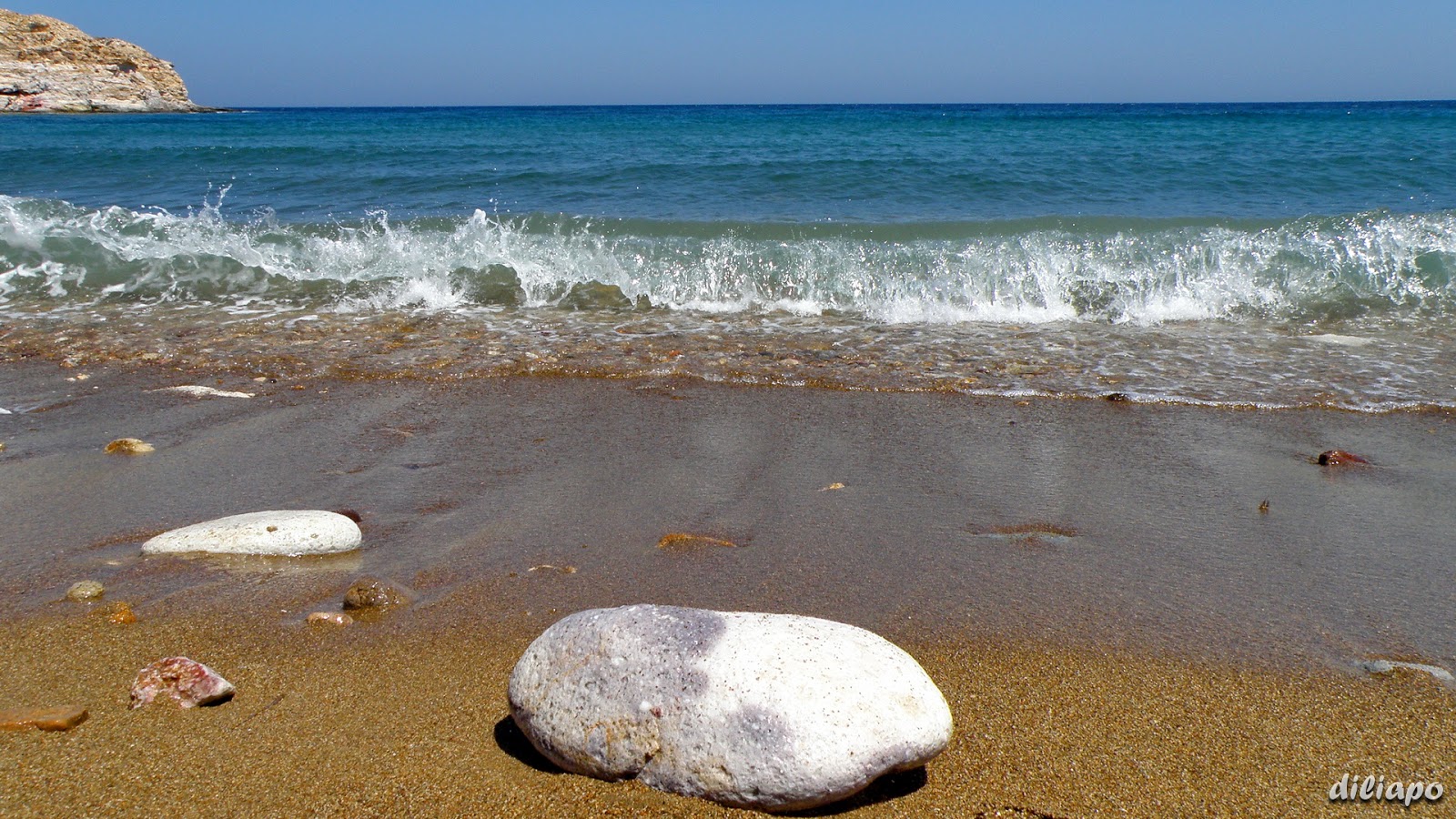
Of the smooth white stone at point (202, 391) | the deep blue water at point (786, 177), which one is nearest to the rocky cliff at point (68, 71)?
the deep blue water at point (786, 177)

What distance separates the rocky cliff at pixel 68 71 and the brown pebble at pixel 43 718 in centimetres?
5793

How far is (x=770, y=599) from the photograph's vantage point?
115 inches

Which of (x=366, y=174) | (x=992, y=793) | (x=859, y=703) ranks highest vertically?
(x=366, y=174)

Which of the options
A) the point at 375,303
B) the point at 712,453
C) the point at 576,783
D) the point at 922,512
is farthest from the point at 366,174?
the point at 576,783

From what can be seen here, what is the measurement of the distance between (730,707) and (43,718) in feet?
5.03

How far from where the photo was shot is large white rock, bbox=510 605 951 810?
75.2 inches

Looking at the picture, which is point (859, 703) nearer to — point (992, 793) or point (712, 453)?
point (992, 793)

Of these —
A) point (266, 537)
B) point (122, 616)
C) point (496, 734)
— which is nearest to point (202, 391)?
point (266, 537)

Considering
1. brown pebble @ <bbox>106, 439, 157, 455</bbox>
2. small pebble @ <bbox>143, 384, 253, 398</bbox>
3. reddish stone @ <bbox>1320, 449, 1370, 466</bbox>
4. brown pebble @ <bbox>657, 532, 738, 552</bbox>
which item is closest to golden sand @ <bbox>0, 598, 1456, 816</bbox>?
brown pebble @ <bbox>657, 532, 738, 552</bbox>

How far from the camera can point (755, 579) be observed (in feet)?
10.0

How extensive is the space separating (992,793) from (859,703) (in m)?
0.35

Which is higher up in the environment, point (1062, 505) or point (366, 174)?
point (366, 174)

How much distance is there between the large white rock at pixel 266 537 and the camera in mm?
3170

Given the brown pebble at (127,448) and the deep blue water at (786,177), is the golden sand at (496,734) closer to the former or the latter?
the brown pebble at (127,448)
